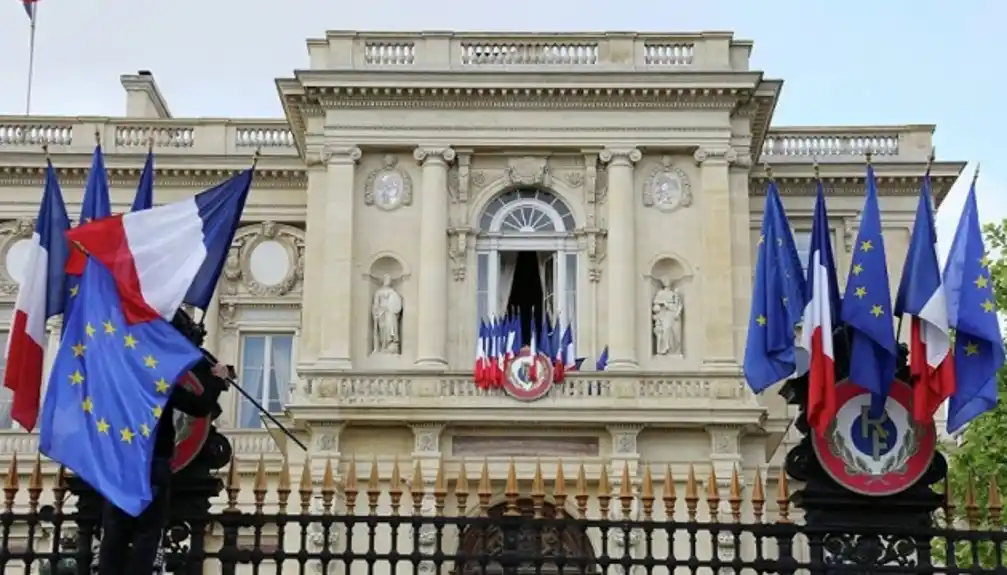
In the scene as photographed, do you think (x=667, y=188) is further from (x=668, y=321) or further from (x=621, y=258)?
(x=668, y=321)

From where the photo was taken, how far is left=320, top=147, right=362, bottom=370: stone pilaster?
2922 cm

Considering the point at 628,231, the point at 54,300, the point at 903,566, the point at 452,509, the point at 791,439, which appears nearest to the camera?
the point at 903,566

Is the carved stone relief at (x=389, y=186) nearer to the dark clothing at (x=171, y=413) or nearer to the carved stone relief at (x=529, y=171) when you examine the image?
the carved stone relief at (x=529, y=171)

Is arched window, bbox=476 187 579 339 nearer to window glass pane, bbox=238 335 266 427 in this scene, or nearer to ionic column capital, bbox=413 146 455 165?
ionic column capital, bbox=413 146 455 165

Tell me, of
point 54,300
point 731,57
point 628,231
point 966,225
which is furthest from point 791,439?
point 54,300

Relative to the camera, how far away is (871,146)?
3447 cm

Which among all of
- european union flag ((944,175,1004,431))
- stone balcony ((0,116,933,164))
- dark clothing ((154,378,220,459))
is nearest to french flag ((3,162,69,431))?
dark clothing ((154,378,220,459))

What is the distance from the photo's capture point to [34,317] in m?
10.5

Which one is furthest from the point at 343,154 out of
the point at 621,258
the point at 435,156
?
the point at 621,258

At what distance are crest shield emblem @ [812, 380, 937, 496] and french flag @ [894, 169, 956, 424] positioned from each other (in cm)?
11

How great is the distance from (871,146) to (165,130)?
17.1 meters

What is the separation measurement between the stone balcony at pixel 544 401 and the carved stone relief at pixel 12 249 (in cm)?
998

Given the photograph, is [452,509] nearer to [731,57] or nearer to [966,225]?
[731,57]

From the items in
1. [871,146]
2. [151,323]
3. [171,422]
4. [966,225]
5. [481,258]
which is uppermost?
[871,146]
